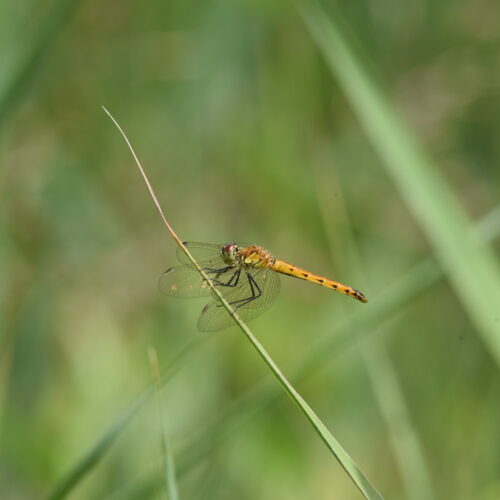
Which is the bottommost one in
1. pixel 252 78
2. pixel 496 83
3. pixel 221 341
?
pixel 221 341

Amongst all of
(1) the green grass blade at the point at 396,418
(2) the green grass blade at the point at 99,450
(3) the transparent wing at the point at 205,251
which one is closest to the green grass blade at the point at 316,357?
(2) the green grass blade at the point at 99,450

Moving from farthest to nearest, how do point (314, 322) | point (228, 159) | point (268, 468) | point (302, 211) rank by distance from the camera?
point (228, 159)
point (302, 211)
point (314, 322)
point (268, 468)

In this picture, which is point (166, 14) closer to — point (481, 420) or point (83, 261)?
point (83, 261)

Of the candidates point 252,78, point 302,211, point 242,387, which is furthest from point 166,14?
point 242,387

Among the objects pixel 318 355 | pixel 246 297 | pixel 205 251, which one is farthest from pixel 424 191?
pixel 205 251

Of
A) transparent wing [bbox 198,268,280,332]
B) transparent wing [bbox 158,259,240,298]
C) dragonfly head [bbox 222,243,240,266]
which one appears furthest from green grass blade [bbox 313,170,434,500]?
transparent wing [bbox 158,259,240,298]

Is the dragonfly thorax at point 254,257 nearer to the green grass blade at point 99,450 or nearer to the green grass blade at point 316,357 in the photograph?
the green grass blade at point 316,357

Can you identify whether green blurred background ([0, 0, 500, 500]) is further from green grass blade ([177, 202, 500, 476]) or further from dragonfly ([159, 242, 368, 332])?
green grass blade ([177, 202, 500, 476])
